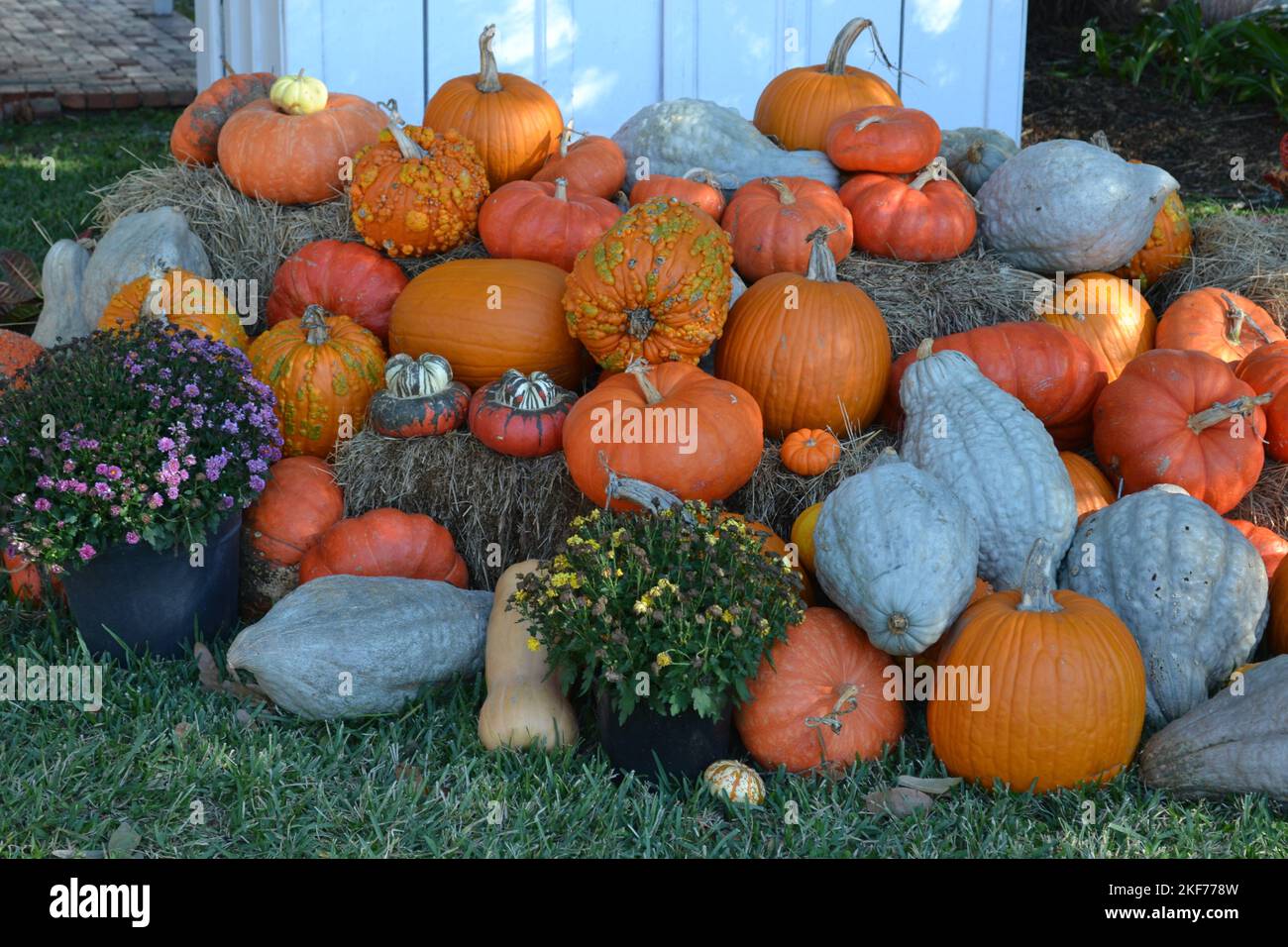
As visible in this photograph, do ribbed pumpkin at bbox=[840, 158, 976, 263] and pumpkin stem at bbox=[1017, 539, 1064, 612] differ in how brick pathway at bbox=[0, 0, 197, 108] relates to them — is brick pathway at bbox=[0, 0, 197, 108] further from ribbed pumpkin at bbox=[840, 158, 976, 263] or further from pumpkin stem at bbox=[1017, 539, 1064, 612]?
pumpkin stem at bbox=[1017, 539, 1064, 612]

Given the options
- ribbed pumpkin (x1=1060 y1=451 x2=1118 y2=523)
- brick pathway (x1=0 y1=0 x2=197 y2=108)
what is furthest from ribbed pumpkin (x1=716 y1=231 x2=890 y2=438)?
brick pathway (x1=0 y1=0 x2=197 y2=108)

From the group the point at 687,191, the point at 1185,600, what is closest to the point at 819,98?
the point at 687,191

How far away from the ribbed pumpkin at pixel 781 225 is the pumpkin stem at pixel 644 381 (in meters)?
Result: 0.92

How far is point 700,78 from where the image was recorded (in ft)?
21.0

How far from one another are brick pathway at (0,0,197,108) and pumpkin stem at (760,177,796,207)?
7.89 m

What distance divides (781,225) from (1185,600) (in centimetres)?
180

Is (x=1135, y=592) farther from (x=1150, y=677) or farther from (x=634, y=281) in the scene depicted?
(x=634, y=281)

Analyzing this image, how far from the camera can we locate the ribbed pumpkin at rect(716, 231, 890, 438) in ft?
13.4

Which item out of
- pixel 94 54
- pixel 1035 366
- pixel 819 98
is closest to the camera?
pixel 1035 366

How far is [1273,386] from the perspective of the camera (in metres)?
4.21

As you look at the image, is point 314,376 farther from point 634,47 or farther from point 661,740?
point 634,47

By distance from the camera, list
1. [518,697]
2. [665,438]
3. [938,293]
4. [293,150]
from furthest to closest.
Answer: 1. [293,150]
2. [938,293]
3. [665,438]
4. [518,697]

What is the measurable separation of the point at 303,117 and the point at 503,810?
9.67 ft

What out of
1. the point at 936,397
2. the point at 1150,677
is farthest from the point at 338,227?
the point at 1150,677
